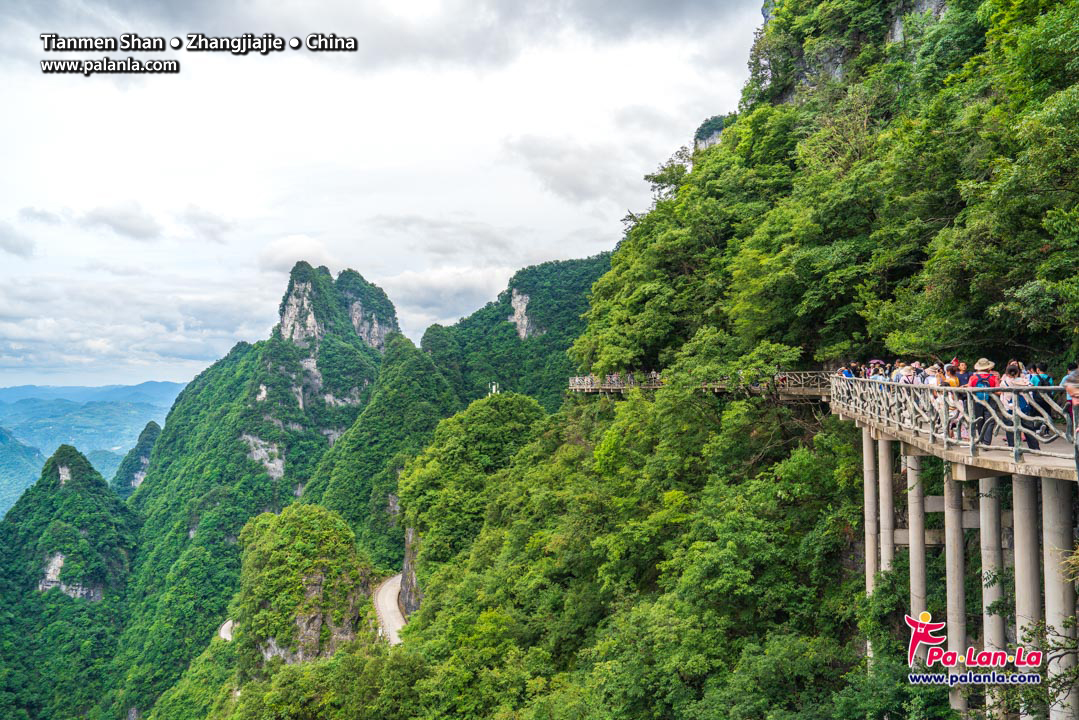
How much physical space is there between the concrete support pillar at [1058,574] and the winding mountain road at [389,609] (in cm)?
3109

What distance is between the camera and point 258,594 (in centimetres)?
3650

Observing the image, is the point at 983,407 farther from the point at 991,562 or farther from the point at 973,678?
the point at 973,678

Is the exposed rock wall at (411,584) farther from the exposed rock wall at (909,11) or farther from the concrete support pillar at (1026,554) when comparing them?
the exposed rock wall at (909,11)

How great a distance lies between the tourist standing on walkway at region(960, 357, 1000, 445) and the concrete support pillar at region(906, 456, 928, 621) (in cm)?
121

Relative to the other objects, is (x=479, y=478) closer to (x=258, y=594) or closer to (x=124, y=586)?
(x=258, y=594)

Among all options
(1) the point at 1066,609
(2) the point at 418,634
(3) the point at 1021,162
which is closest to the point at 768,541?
(1) the point at 1066,609

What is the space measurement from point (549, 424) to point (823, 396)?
25.7 metres

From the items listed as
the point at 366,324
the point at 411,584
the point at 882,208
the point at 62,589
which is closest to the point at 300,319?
the point at 366,324

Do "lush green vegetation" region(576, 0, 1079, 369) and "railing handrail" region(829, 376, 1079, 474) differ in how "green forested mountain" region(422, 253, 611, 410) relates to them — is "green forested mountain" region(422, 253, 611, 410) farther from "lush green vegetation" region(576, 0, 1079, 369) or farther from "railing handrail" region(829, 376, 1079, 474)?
"railing handrail" region(829, 376, 1079, 474)

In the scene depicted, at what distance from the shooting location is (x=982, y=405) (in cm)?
657

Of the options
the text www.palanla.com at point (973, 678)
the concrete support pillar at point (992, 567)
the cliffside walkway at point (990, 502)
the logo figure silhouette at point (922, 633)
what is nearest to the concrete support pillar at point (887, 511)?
the cliffside walkway at point (990, 502)

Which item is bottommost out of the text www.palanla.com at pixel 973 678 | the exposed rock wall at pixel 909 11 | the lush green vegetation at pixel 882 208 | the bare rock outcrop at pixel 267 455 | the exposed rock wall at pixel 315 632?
the exposed rock wall at pixel 315 632

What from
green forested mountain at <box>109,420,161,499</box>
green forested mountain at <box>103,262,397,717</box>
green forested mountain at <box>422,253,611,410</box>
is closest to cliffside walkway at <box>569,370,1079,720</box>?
green forested mountain at <box>103,262,397,717</box>

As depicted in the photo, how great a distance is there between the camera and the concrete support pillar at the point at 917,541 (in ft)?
26.3
